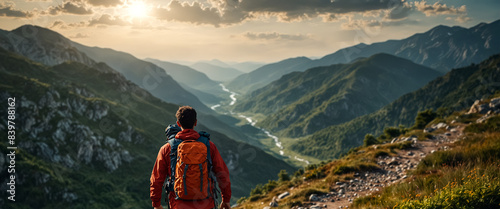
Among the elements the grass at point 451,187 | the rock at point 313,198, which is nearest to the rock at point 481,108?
the grass at point 451,187

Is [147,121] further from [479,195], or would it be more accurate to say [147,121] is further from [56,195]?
[479,195]

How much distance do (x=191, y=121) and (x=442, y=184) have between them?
9.15 metres

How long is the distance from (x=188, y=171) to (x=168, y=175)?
3.41 feet

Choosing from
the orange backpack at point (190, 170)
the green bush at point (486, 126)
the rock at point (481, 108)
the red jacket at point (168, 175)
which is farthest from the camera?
the rock at point (481, 108)

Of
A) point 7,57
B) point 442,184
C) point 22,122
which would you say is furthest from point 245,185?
point 442,184

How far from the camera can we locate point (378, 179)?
15.3 meters

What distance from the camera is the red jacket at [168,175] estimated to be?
20.6ft

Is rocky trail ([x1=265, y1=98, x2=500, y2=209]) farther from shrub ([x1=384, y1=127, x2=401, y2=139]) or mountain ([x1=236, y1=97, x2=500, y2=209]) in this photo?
shrub ([x1=384, y1=127, x2=401, y2=139])

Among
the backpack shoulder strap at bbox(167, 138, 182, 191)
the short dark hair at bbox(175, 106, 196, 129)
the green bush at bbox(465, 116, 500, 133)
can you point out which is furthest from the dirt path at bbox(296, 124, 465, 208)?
the short dark hair at bbox(175, 106, 196, 129)

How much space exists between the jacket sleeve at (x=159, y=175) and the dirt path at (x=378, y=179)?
886 cm

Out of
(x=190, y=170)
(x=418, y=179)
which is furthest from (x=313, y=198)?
(x=190, y=170)

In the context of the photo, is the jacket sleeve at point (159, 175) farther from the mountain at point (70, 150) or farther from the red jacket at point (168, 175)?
the mountain at point (70, 150)

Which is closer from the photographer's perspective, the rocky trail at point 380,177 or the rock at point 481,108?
the rocky trail at point 380,177

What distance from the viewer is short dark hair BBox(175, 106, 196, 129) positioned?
6450 millimetres
